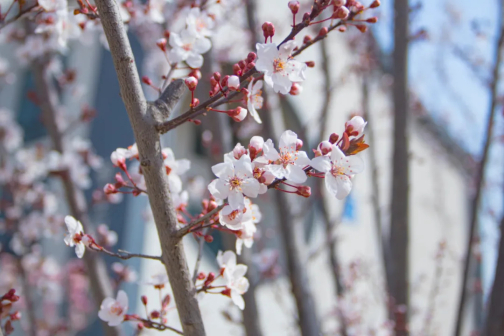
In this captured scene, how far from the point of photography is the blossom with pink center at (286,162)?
2.98 feet

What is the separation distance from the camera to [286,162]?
37.0 inches

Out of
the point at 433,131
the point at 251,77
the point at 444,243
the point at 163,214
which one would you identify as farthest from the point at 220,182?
the point at 433,131

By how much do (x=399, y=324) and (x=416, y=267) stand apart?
7121mm

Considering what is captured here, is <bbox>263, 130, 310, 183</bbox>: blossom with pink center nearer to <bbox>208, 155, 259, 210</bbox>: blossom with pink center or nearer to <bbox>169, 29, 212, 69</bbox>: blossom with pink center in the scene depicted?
<bbox>208, 155, 259, 210</bbox>: blossom with pink center

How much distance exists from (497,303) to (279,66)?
1592 mm

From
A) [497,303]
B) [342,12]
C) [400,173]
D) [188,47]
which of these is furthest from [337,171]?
[400,173]

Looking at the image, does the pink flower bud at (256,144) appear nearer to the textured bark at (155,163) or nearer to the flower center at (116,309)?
the textured bark at (155,163)

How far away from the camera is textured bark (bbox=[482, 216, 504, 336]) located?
1.85 m

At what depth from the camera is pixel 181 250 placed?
109cm

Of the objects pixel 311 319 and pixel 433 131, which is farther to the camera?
pixel 433 131

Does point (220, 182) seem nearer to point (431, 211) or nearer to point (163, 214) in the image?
point (163, 214)

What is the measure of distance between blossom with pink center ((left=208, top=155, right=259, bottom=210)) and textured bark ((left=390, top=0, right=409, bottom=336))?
1756 mm

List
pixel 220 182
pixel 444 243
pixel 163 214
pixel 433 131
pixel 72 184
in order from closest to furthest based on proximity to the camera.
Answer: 1. pixel 220 182
2. pixel 163 214
3. pixel 72 184
4. pixel 444 243
5. pixel 433 131

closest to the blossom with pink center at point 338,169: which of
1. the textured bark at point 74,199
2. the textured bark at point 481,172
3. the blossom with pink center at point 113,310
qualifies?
the blossom with pink center at point 113,310
